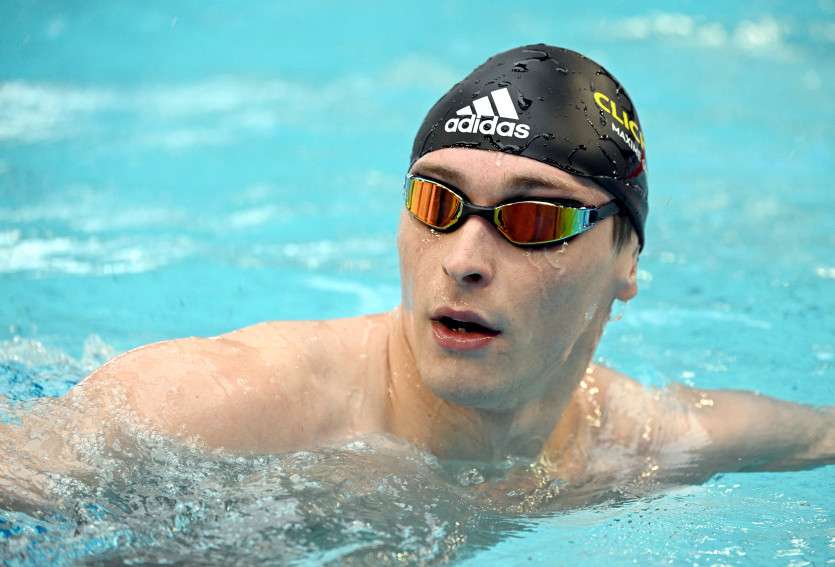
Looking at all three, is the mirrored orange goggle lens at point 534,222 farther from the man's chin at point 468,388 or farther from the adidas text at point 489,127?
the man's chin at point 468,388

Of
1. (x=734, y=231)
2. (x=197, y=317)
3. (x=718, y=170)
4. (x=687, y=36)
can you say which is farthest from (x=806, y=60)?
(x=197, y=317)

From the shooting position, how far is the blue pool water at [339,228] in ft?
9.24

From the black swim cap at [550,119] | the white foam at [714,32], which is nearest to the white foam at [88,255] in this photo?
the black swim cap at [550,119]

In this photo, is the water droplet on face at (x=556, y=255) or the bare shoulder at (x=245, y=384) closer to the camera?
the bare shoulder at (x=245, y=384)

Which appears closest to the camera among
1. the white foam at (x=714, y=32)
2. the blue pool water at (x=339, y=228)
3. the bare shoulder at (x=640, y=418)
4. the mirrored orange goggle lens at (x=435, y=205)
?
the blue pool water at (x=339, y=228)

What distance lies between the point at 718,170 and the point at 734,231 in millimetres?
1165

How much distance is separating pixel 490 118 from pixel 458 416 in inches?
34.5

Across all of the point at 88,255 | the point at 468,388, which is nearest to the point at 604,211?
the point at 468,388

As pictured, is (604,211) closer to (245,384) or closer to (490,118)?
(490,118)

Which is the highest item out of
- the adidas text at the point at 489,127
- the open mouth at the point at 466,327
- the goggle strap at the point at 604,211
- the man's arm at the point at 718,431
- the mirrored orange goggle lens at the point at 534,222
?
the adidas text at the point at 489,127

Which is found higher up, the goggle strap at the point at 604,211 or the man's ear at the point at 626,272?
the goggle strap at the point at 604,211

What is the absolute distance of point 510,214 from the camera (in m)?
2.90

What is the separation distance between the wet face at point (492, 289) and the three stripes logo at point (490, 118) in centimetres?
8

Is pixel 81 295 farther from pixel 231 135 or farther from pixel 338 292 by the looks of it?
pixel 231 135
